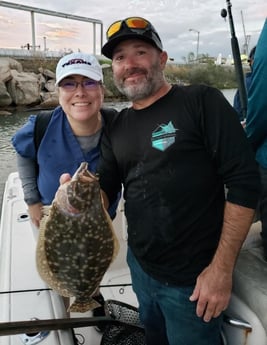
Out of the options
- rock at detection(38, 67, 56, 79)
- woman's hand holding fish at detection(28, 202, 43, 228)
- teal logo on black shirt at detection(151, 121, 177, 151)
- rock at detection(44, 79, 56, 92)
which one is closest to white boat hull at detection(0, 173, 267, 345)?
woman's hand holding fish at detection(28, 202, 43, 228)

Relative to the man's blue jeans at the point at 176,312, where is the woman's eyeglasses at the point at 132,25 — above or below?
above

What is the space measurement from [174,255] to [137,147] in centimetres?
65

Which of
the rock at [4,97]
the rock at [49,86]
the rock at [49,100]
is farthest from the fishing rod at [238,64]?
the rock at [49,86]

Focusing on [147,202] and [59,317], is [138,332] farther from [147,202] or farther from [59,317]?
[147,202]

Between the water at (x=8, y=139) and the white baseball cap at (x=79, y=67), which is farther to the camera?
the water at (x=8, y=139)

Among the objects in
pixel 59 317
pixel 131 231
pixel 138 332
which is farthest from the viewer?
pixel 138 332

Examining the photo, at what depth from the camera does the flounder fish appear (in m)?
1.84

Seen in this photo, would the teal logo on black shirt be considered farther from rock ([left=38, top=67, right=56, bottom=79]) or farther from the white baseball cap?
rock ([left=38, top=67, right=56, bottom=79])

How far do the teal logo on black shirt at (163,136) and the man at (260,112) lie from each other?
0.53 m

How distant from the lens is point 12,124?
68.6 feet

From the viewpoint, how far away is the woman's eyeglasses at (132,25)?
2.16 meters

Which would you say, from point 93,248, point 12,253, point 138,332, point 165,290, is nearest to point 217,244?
point 165,290

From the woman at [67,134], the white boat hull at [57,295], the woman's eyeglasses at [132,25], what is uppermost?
the woman's eyeglasses at [132,25]

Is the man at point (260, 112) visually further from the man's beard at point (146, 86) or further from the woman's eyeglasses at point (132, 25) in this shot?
the woman's eyeglasses at point (132, 25)
